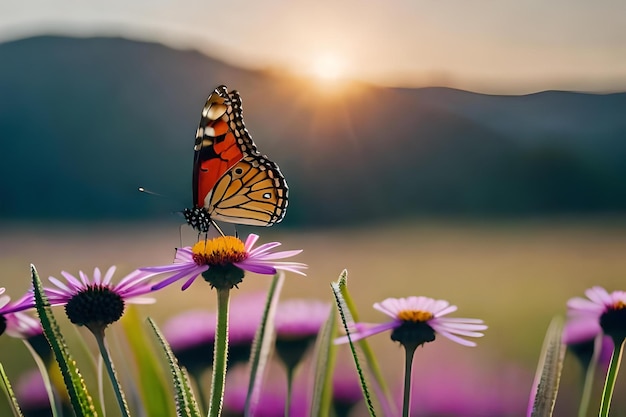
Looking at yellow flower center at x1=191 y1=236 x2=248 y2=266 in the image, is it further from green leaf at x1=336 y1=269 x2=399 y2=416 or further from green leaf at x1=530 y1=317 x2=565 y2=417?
green leaf at x1=530 y1=317 x2=565 y2=417

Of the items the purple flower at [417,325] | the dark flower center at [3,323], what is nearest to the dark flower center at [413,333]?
the purple flower at [417,325]

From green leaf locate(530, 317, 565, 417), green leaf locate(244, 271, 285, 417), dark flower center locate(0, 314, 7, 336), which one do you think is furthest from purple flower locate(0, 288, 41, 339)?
green leaf locate(530, 317, 565, 417)

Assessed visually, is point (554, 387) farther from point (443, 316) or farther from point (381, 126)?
point (381, 126)

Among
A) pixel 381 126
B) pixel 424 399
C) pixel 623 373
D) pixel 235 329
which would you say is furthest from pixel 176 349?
pixel 381 126

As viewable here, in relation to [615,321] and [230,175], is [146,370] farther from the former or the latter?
[615,321]

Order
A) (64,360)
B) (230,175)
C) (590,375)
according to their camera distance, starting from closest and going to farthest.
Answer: (64,360) → (590,375) → (230,175)

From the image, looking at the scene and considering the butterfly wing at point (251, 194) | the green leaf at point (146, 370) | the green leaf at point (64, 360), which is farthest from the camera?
the butterfly wing at point (251, 194)

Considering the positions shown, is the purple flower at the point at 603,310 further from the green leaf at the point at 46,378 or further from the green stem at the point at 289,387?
the green leaf at the point at 46,378

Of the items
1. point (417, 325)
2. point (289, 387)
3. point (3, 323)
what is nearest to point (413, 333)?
point (417, 325)
